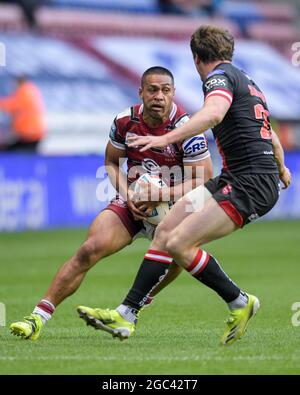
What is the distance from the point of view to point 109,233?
918 centimetres

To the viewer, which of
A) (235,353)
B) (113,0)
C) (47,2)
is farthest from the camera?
(113,0)

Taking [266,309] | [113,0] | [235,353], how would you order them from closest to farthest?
[235,353]
[266,309]
[113,0]

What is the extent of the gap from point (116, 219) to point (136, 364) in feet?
6.66

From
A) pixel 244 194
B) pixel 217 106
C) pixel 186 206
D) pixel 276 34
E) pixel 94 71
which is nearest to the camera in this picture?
pixel 217 106

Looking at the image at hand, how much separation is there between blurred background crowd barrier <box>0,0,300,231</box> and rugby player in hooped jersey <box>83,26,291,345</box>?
11.0 metres

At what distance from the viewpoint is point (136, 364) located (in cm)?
748

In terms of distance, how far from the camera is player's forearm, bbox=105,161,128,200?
9.47 meters

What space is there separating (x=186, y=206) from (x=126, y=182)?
115 centimetres

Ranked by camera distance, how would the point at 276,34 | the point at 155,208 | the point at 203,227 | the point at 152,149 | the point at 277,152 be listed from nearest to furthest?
the point at 203,227
the point at 277,152
the point at 155,208
the point at 152,149
the point at 276,34

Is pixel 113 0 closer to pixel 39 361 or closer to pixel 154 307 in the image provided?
pixel 154 307

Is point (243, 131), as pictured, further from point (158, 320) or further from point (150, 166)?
point (158, 320)

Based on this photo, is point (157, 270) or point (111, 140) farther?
point (111, 140)

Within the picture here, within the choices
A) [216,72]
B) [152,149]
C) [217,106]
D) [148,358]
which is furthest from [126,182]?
[148,358]
